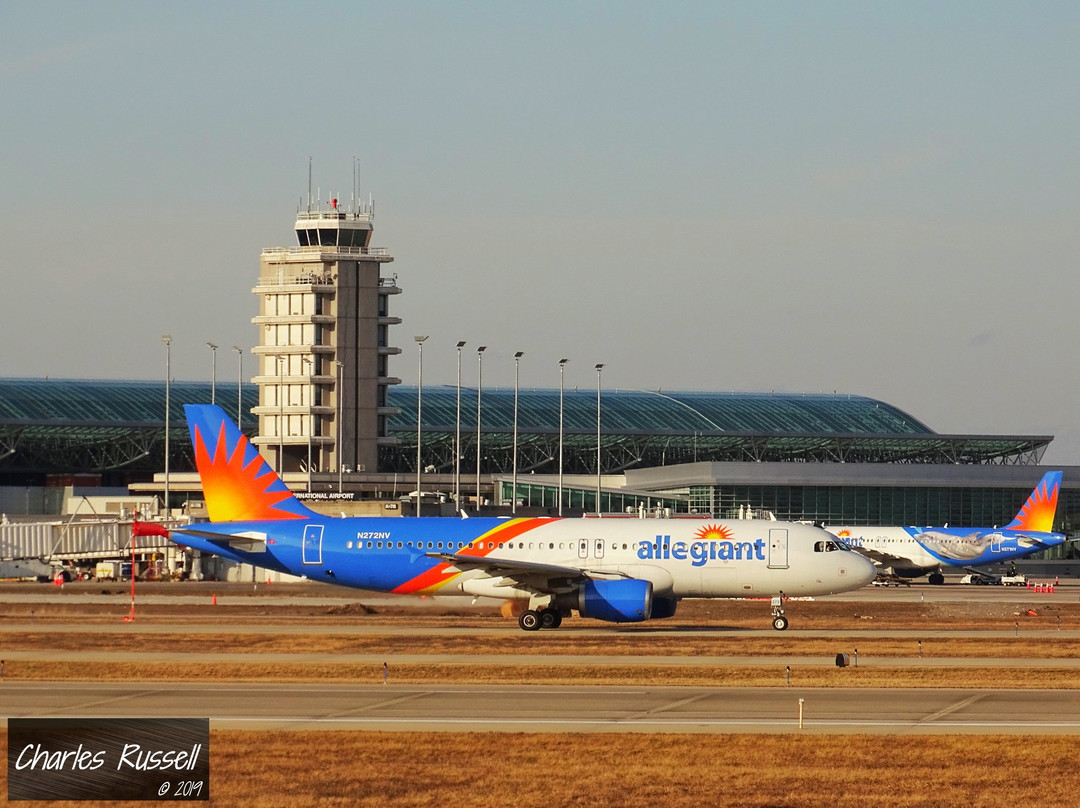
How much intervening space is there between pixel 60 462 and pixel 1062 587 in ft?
343

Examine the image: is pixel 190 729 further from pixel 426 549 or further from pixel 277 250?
pixel 277 250

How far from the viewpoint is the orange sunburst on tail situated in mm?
51188

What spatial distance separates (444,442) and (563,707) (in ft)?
426

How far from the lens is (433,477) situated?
132625mm

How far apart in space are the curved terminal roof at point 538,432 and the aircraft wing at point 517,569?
327 ft

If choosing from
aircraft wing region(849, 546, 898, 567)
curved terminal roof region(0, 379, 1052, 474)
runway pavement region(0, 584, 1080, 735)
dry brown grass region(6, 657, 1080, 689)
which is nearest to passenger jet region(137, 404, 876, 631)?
runway pavement region(0, 584, 1080, 735)

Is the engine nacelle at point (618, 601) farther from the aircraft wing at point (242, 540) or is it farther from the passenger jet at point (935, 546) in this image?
the passenger jet at point (935, 546)

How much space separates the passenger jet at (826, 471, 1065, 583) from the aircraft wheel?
4949cm

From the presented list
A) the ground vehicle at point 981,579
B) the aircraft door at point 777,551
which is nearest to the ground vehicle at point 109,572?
the aircraft door at point 777,551

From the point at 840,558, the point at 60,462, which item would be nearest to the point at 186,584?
the point at 840,558

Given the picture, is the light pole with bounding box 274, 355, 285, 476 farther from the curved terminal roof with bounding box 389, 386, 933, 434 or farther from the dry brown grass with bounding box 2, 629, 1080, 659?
the dry brown grass with bounding box 2, 629, 1080, 659

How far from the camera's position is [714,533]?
169 feet

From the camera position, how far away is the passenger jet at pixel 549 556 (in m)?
50.5

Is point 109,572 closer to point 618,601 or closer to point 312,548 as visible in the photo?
point 312,548
